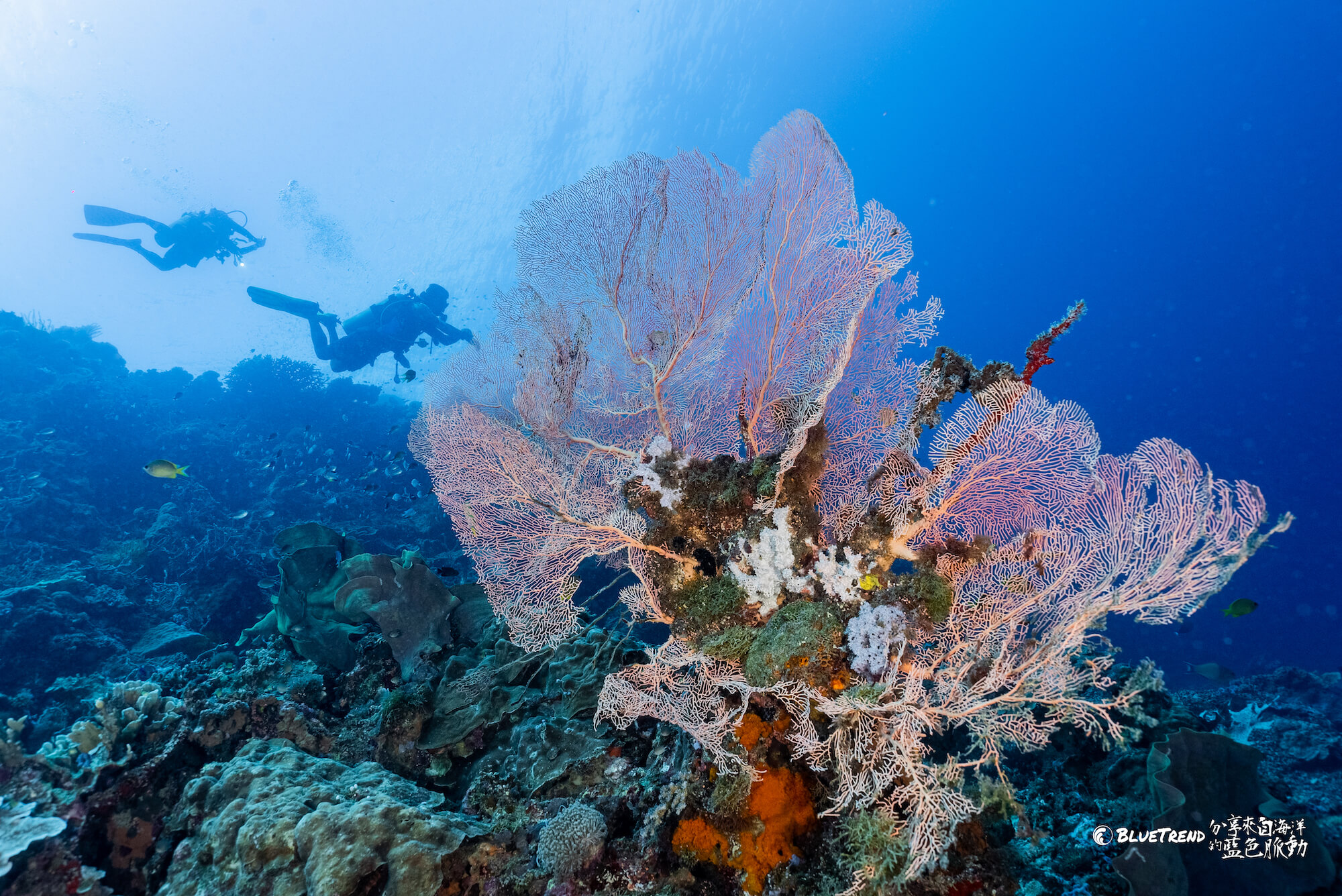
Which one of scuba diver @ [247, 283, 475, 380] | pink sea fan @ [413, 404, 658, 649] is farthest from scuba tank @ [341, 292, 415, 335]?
pink sea fan @ [413, 404, 658, 649]

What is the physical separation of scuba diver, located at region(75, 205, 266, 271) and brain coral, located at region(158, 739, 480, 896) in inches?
806

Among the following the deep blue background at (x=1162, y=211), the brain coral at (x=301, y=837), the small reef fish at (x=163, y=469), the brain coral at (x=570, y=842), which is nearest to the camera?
the brain coral at (x=301, y=837)

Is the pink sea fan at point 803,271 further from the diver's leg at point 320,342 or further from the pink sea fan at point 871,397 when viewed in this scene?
the diver's leg at point 320,342

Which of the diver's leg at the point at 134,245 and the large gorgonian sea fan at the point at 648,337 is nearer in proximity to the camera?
the large gorgonian sea fan at the point at 648,337

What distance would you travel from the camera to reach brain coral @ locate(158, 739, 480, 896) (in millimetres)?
2906

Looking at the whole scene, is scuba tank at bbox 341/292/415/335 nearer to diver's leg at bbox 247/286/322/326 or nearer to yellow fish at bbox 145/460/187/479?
diver's leg at bbox 247/286/322/326

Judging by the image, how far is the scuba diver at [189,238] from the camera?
16.5 metres

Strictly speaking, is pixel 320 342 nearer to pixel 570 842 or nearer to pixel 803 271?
pixel 803 271

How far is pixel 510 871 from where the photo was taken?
317 cm

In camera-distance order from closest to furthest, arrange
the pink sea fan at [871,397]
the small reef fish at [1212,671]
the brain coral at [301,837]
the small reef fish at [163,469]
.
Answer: the brain coral at [301,837] < the pink sea fan at [871,397] < the small reef fish at [163,469] < the small reef fish at [1212,671]

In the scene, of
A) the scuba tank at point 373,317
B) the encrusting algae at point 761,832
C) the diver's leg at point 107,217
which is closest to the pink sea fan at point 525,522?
the encrusting algae at point 761,832

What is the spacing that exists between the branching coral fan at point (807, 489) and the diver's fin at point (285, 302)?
49.8 ft

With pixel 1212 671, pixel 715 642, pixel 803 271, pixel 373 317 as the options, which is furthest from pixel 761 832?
pixel 373 317

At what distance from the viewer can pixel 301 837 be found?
9.91 feet
